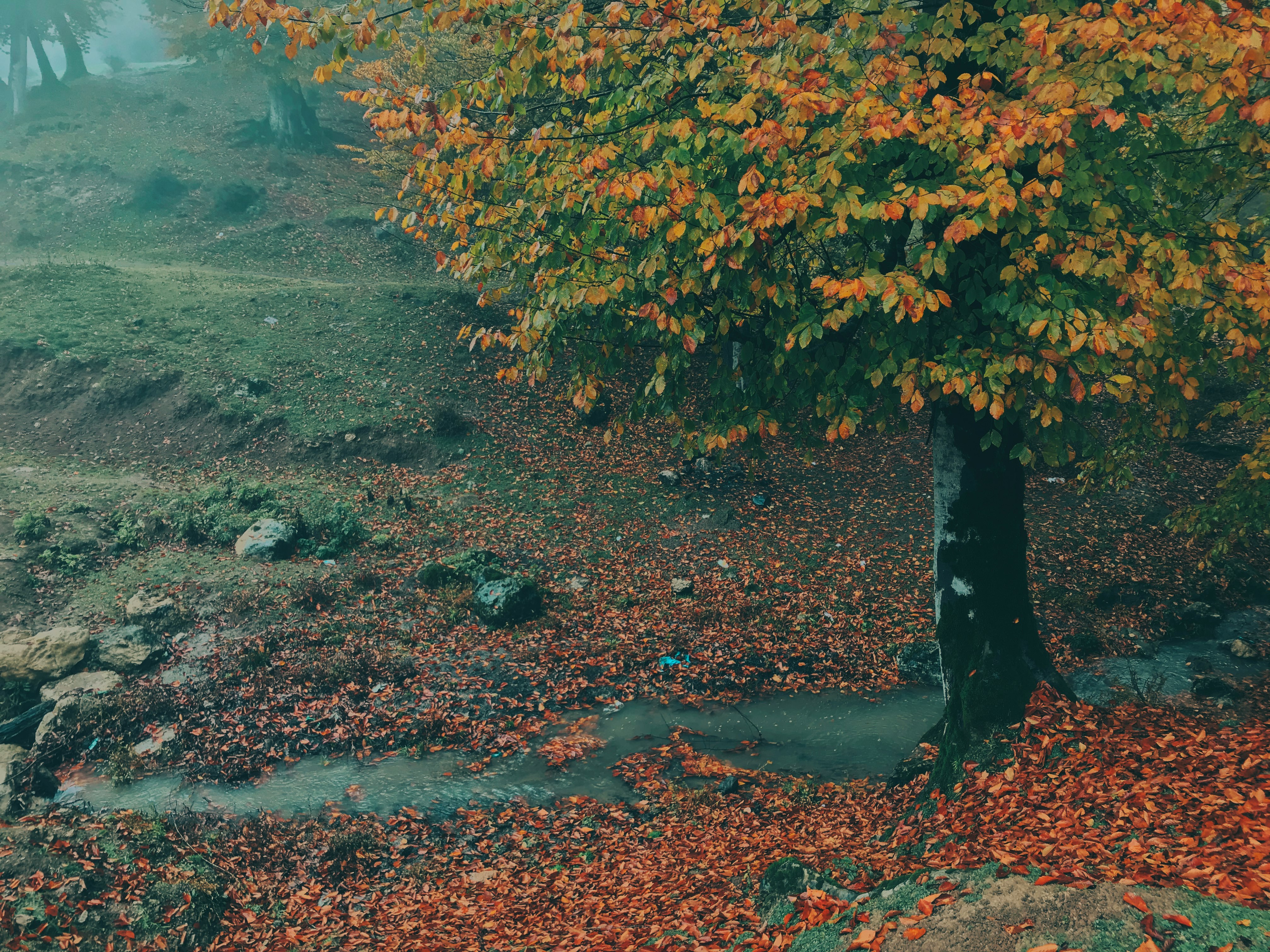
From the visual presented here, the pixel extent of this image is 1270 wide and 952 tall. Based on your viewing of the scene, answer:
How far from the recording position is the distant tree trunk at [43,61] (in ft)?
122

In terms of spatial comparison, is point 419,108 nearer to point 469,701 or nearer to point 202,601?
point 469,701

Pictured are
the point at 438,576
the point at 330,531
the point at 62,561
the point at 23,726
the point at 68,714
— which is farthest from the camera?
the point at 330,531

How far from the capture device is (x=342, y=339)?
748 inches

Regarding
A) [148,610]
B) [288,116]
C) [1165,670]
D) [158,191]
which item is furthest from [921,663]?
[288,116]

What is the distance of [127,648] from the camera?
10094 millimetres

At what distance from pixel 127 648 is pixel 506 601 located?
5339 millimetres

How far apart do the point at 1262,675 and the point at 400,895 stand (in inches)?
460

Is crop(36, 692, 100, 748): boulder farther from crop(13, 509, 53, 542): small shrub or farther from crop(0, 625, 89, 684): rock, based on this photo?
crop(13, 509, 53, 542): small shrub

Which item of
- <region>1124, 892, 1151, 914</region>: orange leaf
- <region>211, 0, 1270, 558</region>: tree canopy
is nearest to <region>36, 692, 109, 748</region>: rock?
<region>211, 0, 1270, 558</region>: tree canopy

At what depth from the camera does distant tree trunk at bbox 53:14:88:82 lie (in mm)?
37938

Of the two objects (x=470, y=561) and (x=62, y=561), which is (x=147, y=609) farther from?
(x=470, y=561)

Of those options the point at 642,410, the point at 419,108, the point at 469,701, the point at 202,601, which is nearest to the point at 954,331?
the point at 642,410

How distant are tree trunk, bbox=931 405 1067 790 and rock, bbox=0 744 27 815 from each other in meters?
9.11

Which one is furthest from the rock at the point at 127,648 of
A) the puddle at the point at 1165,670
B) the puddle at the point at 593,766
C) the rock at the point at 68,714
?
the puddle at the point at 1165,670
